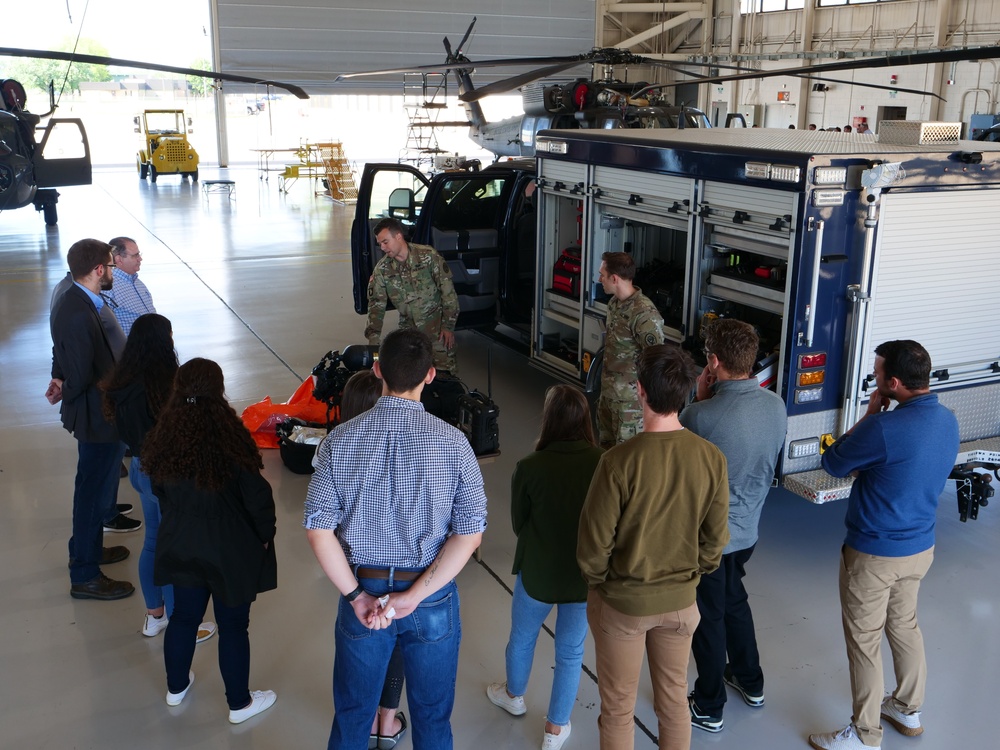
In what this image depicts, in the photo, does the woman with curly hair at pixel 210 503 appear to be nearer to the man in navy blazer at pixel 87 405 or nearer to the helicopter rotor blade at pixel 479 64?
the man in navy blazer at pixel 87 405

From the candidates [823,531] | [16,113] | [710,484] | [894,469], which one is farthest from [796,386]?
[16,113]

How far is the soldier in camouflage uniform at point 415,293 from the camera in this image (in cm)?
677

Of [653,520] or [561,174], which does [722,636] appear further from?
[561,174]

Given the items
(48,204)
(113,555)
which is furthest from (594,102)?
(48,204)

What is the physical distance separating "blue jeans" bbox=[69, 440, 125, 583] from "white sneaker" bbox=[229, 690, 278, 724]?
1347 millimetres

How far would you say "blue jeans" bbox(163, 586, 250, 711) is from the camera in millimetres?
3510

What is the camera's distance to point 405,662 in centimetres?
292

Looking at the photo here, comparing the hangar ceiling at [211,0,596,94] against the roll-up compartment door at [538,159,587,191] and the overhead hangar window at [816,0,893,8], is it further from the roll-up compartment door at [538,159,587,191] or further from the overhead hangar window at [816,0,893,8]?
the roll-up compartment door at [538,159,587,191]

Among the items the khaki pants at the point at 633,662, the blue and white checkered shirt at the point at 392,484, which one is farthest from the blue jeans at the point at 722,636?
the blue and white checkered shirt at the point at 392,484

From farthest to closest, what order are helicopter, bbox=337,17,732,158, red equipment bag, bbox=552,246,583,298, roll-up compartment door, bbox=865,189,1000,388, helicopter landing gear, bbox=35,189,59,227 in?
helicopter landing gear, bbox=35,189,59,227 < helicopter, bbox=337,17,732,158 < red equipment bag, bbox=552,246,583,298 < roll-up compartment door, bbox=865,189,1000,388

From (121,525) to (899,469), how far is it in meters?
4.20

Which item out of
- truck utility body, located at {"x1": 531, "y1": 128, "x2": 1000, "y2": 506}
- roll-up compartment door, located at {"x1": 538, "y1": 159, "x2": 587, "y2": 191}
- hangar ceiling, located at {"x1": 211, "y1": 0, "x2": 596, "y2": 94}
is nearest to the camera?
truck utility body, located at {"x1": 531, "y1": 128, "x2": 1000, "y2": 506}

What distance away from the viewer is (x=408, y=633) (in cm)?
283

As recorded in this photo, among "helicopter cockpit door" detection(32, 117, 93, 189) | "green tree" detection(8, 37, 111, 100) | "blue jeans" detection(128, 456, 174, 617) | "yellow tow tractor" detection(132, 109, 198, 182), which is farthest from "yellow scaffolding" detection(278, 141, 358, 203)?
"blue jeans" detection(128, 456, 174, 617)
